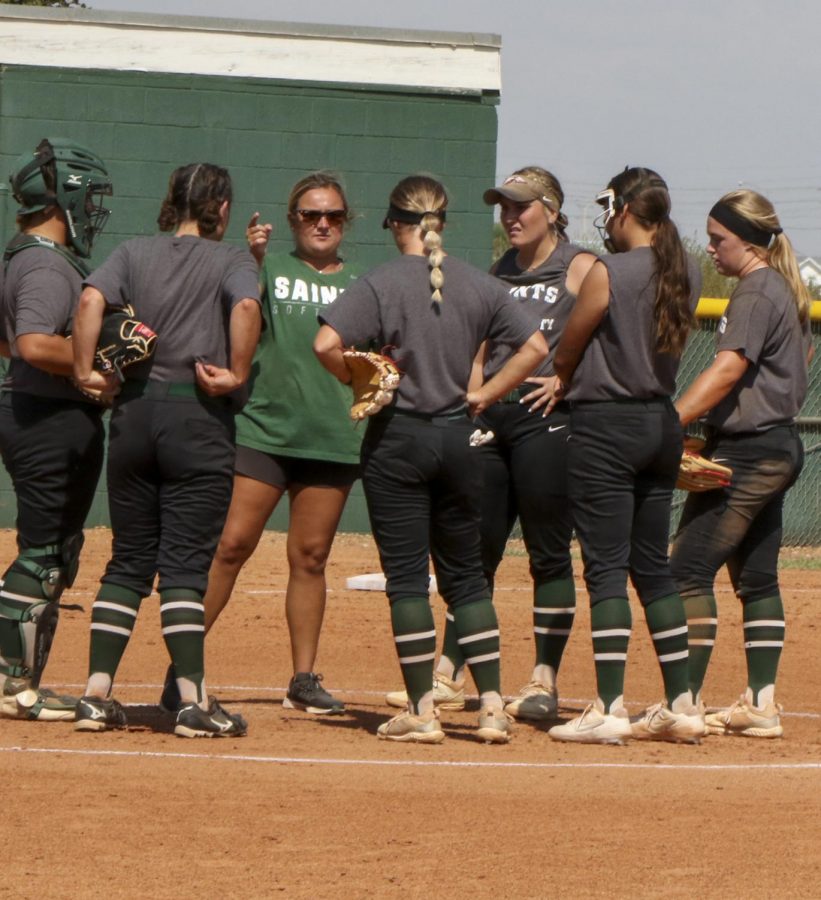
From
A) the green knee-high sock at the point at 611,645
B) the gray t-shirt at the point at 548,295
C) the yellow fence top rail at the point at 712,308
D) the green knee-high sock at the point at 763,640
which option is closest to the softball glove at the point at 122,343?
the gray t-shirt at the point at 548,295

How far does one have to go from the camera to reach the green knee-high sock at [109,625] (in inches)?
248

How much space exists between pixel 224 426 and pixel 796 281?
2.37 m

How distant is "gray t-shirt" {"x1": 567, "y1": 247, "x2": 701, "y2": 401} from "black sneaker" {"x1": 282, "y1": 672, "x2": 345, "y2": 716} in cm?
178

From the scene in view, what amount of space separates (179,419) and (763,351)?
232 cm

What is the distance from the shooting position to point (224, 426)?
20.6 ft

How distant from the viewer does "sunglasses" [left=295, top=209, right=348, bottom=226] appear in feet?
22.6

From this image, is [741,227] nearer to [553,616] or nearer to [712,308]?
[553,616]

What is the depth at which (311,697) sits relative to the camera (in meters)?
7.12

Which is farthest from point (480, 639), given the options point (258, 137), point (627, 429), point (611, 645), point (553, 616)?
point (258, 137)

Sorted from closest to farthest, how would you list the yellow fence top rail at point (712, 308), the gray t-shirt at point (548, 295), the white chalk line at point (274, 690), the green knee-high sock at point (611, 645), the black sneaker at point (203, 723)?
the black sneaker at point (203, 723), the green knee-high sock at point (611, 645), the gray t-shirt at point (548, 295), the white chalk line at point (274, 690), the yellow fence top rail at point (712, 308)

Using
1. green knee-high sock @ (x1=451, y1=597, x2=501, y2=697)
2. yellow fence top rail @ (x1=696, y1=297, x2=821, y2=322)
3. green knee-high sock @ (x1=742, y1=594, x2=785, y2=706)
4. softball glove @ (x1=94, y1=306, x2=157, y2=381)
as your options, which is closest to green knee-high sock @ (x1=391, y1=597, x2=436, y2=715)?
green knee-high sock @ (x1=451, y1=597, x2=501, y2=697)

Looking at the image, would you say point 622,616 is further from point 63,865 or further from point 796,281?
point 63,865

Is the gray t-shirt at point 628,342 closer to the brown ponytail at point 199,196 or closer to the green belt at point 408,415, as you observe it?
the green belt at point 408,415

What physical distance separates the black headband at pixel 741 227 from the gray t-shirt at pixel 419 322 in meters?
1.08
